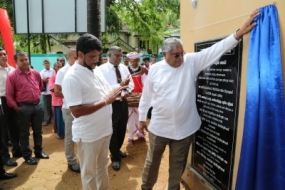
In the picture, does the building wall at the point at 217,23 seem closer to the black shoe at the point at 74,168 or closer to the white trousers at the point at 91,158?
the white trousers at the point at 91,158

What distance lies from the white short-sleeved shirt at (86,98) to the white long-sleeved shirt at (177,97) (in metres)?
0.59

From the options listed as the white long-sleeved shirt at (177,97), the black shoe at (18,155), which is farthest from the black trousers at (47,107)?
the white long-sleeved shirt at (177,97)

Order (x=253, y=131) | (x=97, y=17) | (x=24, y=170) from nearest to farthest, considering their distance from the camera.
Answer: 1. (x=253, y=131)
2. (x=24, y=170)
3. (x=97, y=17)

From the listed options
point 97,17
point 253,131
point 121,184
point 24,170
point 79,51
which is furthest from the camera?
point 97,17

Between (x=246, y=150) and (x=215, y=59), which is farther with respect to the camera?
(x=215, y=59)

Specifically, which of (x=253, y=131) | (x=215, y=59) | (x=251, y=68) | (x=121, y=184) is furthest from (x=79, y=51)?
(x=121, y=184)

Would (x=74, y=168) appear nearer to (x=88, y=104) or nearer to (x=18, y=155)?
(x=18, y=155)

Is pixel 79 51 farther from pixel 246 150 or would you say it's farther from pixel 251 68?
pixel 246 150

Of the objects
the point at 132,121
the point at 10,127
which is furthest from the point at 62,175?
the point at 132,121

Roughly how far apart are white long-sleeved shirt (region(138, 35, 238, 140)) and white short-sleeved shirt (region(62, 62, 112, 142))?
1.94 ft

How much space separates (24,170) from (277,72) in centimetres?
402

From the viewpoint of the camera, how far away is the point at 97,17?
5012 mm

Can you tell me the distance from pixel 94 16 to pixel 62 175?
310cm

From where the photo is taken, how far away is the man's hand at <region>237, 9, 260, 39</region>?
6.53 ft
